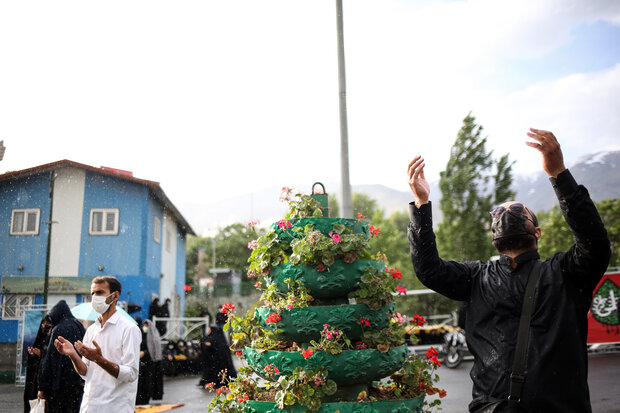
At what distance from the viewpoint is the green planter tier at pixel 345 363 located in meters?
3.71

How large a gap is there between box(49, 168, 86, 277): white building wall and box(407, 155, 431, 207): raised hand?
20771mm

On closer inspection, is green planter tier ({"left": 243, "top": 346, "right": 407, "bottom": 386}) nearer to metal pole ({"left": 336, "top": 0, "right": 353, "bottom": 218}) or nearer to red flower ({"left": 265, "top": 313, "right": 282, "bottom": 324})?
red flower ({"left": 265, "top": 313, "right": 282, "bottom": 324})

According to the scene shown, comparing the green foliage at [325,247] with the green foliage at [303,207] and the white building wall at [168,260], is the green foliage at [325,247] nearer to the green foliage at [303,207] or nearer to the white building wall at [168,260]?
the green foliage at [303,207]

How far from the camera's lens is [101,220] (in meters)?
22.0

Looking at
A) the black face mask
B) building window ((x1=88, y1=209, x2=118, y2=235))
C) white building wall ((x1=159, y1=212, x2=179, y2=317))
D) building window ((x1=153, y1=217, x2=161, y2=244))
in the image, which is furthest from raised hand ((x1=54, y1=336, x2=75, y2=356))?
white building wall ((x1=159, y1=212, x2=179, y2=317))

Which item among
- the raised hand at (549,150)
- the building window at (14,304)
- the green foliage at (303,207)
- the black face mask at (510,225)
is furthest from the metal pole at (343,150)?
→ the building window at (14,304)

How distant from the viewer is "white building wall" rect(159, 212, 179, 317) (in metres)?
26.4

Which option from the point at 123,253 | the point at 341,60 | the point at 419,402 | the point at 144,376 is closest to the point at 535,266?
the point at 419,402

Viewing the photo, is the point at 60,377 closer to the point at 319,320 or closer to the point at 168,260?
the point at 319,320

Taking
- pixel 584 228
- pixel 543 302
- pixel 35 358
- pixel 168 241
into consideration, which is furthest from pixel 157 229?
pixel 584 228

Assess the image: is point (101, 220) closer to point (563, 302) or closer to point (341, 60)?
point (341, 60)

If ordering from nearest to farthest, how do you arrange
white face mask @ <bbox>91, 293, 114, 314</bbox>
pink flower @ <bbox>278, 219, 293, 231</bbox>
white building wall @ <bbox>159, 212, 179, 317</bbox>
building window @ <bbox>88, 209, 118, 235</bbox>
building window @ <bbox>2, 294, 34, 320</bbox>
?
pink flower @ <bbox>278, 219, 293, 231</bbox>
white face mask @ <bbox>91, 293, 114, 314</bbox>
building window @ <bbox>2, 294, 34, 320</bbox>
building window @ <bbox>88, 209, 118, 235</bbox>
white building wall @ <bbox>159, 212, 179, 317</bbox>

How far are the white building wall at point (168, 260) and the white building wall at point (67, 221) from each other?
4.93 metres

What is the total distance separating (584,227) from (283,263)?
221 centimetres
